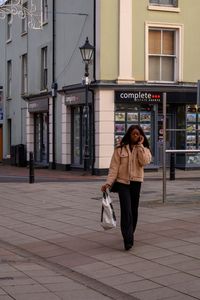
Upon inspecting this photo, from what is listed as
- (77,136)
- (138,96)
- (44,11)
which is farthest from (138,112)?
(44,11)

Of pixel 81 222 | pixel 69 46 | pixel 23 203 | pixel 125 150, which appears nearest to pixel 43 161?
pixel 69 46

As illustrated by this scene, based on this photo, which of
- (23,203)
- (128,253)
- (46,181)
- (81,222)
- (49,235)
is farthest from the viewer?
(46,181)

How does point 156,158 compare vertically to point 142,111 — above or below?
below

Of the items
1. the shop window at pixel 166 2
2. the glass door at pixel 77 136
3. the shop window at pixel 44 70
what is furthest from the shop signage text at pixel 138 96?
the shop window at pixel 44 70

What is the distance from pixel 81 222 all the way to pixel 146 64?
44.2ft

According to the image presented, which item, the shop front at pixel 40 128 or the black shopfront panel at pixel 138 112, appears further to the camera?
the shop front at pixel 40 128

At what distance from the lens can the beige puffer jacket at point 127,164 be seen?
8625 mm

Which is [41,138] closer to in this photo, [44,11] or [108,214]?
[44,11]

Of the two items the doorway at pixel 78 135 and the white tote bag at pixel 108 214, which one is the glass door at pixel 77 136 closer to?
the doorway at pixel 78 135

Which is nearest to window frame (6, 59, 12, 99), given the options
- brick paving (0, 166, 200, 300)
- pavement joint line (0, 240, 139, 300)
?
brick paving (0, 166, 200, 300)

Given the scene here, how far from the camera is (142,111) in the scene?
24.3 m

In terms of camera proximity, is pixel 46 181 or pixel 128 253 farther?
pixel 46 181

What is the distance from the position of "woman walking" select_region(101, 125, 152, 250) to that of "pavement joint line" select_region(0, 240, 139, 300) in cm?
116

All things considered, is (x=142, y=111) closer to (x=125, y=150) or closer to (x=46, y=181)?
(x=46, y=181)
